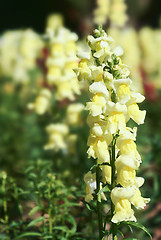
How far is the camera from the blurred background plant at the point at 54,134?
6.64 feet

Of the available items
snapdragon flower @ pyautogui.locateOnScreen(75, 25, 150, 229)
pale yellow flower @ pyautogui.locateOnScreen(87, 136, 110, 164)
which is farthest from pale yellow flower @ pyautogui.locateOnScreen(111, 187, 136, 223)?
pale yellow flower @ pyautogui.locateOnScreen(87, 136, 110, 164)

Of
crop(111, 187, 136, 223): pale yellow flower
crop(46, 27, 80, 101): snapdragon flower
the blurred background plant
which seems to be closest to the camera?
crop(111, 187, 136, 223): pale yellow flower

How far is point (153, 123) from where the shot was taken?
14.5 ft

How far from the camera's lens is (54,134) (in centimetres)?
289

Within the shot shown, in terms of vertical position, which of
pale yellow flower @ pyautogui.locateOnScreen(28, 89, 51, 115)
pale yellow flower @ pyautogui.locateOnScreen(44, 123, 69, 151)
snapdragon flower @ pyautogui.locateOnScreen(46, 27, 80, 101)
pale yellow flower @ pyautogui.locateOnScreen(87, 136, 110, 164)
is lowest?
pale yellow flower @ pyautogui.locateOnScreen(87, 136, 110, 164)

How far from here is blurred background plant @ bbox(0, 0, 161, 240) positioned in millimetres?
2025

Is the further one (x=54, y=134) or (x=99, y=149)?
(x=54, y=134)

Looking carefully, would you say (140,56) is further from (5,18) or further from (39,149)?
(5,18)

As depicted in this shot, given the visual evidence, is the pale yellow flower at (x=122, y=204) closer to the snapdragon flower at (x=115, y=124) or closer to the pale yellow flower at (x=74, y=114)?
the snapdragon flower at (x=115, y=124)

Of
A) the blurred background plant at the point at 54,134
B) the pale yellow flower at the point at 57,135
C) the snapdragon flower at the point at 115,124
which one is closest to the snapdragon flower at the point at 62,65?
the blurred background plant at the point at 54,134

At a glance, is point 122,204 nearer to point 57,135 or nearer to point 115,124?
point 115,124

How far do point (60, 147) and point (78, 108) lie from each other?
28 centimetres

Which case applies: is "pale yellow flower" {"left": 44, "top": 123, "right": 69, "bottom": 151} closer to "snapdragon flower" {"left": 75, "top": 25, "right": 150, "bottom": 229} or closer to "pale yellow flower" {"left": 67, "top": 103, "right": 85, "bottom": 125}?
"pale yellow flower" {"left": 67, "top": 103, "right": 85, "bottom": 125}

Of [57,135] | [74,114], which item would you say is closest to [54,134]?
[57,135]
